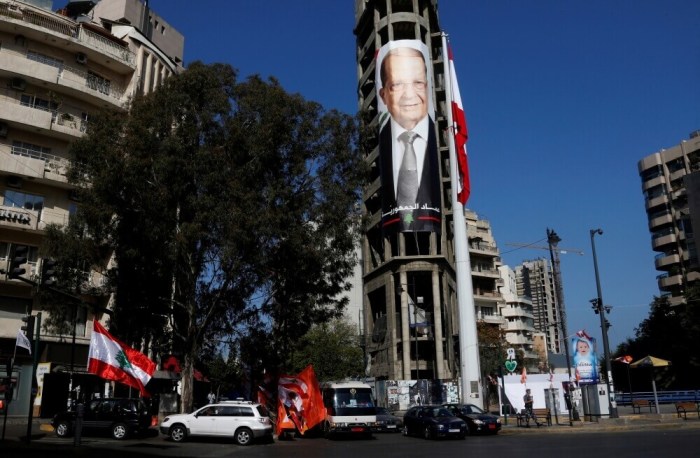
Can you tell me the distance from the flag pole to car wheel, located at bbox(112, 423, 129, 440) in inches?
809

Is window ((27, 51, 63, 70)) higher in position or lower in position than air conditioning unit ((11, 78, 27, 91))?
higher

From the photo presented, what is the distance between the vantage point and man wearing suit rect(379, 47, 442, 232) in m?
58.1

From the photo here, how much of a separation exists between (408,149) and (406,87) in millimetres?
6644

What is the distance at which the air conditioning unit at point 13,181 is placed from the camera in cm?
3538

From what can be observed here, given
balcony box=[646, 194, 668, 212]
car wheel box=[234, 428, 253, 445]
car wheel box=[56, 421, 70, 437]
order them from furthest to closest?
balcony box=[646, 194, 668, 212] → car wheel box=[56, 421, 70, 437] → car wheel box=[234, 428, 253, 445]

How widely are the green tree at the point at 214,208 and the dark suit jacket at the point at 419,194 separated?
28393 mm

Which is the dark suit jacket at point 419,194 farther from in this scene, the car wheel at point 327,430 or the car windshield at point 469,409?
the car wheel at point 327,430

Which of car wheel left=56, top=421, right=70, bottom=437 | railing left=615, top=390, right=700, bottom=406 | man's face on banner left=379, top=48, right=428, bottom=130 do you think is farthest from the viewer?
man's face on banner left=379, top=48, right=428, bottom=130

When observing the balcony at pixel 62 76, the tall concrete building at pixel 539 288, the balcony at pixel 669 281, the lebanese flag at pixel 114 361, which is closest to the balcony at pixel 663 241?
the balcony at pixel 669 281

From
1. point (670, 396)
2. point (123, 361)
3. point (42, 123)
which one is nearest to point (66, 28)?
point (42, 123)

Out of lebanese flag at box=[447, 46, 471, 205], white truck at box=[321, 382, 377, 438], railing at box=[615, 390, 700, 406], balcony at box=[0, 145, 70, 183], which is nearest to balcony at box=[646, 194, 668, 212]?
railing at box=[615, 390, 700, 406]

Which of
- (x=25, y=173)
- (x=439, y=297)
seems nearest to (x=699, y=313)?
(x=439, y=297)

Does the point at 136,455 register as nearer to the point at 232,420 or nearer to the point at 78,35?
the point at 232,420

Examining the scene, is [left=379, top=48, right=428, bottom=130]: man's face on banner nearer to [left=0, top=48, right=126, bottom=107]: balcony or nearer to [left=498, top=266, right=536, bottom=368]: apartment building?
[left=0, top=48, right=126, bottom=107]: balcony
